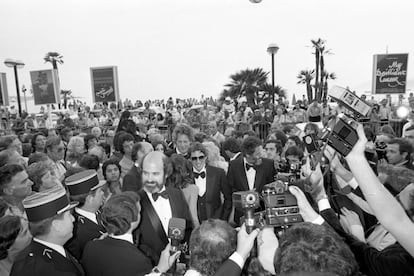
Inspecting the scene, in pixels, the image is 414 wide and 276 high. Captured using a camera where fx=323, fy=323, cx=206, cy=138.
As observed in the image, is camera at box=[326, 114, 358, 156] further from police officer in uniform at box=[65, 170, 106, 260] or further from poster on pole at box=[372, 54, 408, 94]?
Answer: poster on pole at box=[372, 54, 408, 94]

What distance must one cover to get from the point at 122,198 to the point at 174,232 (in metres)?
0.55

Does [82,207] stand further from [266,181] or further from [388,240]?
[388,240]

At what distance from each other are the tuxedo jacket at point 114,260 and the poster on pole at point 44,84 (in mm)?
11025

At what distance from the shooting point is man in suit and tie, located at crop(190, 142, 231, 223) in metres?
4.15

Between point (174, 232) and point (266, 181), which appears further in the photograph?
point (266, 181)

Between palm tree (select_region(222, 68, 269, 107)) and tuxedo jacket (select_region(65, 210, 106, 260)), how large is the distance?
80.4 feet

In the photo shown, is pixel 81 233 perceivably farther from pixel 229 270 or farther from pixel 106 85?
pixel 106 85

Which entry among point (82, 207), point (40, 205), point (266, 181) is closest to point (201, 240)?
point (40, 205)

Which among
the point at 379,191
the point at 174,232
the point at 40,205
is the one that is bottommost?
the point at 174,232

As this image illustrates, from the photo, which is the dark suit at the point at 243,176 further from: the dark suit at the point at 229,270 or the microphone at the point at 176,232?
the dark suit at the point at 229,270

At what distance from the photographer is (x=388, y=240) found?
→ 7.54ft

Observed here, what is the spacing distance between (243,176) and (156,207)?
1.62m

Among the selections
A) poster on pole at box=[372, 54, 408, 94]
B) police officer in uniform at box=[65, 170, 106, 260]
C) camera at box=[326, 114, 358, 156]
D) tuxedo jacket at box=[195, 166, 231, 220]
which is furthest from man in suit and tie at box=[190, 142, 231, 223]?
poster on pole at box=[372, 54, 408, 94]

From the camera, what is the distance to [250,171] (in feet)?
14.5
